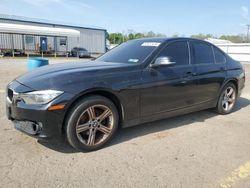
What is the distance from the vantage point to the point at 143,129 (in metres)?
4.25

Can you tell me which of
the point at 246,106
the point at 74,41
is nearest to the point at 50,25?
the point at 74,41

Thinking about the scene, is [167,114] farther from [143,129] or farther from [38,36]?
[38,36]

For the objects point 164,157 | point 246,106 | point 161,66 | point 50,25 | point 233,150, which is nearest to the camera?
point 164,157

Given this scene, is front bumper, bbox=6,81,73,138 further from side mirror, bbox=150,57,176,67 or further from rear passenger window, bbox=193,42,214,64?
rear passenger window, bbox=193,42,214,64

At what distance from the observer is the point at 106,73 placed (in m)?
3.35

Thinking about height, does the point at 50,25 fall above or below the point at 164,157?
above

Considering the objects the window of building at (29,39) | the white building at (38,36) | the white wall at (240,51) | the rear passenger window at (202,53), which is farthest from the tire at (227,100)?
the window of building at (29,39)

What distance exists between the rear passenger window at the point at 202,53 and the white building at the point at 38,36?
2835 centimetres

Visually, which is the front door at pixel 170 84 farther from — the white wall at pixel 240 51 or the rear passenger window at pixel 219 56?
the white wall at pixel 240 51

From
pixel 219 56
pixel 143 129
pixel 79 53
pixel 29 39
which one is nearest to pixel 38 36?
pixel 29 39

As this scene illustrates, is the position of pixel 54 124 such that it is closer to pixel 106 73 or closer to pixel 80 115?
pixel 80 115

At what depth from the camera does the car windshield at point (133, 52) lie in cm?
393

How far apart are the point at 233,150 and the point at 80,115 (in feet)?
7.57

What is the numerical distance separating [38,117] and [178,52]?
8.72 ft
